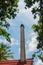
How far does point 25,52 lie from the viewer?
39.8m

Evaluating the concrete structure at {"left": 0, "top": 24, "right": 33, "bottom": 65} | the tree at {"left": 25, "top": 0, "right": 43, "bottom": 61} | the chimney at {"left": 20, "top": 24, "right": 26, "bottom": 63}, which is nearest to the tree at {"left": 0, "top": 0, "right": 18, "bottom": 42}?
the tree at {"left": 25, "top": 0, "right": 43, "bottom": 61}

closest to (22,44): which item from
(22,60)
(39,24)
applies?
(22,60)

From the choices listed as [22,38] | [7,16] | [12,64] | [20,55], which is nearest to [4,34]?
[7,16]

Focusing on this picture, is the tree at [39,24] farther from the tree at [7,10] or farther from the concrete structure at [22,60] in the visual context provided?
the concrete structure at [22,60]

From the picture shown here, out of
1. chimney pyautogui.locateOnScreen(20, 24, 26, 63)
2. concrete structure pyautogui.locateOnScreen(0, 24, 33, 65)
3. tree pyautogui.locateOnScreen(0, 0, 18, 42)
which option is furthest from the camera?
chimney pyautogui.locateOnScreen(20, 24, 26, 63)

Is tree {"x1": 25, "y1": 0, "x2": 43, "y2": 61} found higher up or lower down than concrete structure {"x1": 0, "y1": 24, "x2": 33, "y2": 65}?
higher up

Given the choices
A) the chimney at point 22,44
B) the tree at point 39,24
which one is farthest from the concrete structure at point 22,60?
the tree at point 39,24

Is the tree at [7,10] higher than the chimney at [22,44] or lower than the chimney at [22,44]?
higher

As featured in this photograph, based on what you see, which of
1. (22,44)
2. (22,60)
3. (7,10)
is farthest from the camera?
(22,44)

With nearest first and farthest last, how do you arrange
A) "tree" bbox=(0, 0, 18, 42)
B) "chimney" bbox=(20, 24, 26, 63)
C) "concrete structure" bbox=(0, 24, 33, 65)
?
"tree" bbox=(0, 0, 18, 42) → "concrete structure" bbox=(0, 24, 33, 65) → "chimney" bbox=(20, 24, 26, 63)

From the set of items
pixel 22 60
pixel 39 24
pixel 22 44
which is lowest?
pixel 22 60

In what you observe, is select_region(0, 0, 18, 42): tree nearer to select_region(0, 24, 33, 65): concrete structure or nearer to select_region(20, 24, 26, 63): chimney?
select_region(0, 24, 33, 65): concrete structure

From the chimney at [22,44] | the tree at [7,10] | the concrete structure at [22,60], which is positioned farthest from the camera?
the chimney at [22,44]

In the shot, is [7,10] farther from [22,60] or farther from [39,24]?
[22,60]
